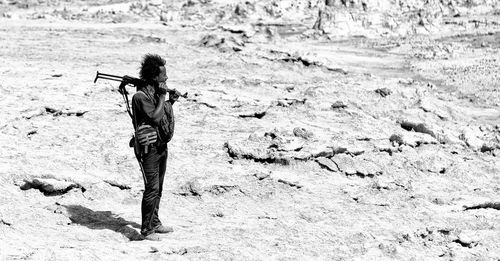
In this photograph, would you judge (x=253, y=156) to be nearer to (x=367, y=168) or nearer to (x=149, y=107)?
(x=367, y=168)

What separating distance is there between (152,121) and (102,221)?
5.95 ft

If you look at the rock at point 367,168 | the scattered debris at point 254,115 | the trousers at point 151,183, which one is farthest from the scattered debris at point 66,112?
the trousers at point 151,183

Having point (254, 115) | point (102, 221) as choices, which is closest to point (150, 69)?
point (102, 221)

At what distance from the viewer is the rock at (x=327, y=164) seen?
10260 millimetres

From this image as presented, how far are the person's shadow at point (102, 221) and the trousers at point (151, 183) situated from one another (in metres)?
0.25

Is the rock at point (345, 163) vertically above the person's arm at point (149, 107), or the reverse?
the person's arm at point (149, 107)

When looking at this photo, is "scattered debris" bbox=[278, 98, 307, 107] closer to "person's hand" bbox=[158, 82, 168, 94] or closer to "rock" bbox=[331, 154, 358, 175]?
"rock" bbox=[331, 154, 358, 175]

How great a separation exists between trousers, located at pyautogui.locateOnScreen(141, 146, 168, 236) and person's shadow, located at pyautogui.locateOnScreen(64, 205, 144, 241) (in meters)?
0.25

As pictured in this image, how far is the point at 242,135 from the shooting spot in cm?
1157

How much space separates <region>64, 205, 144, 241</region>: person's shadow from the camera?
283 inches

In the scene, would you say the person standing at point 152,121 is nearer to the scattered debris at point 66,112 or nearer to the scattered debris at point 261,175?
the scattered debris at point 261,175

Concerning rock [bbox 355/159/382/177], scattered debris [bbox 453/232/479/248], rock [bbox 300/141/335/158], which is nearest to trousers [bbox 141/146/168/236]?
scattered debris [bbox 453/232/479/248]

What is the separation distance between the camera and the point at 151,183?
654cm

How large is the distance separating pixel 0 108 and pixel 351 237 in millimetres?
7411
